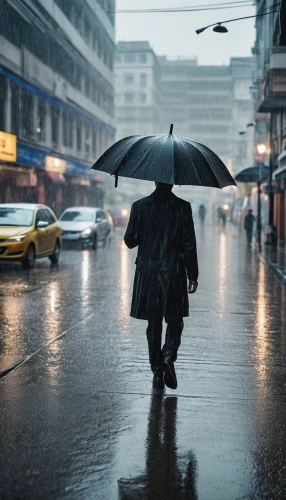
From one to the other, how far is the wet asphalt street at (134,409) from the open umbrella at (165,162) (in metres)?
1.76

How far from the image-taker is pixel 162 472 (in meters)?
4.24

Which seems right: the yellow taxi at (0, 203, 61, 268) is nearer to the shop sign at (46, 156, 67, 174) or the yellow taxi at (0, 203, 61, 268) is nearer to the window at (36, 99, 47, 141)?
the shop sign at (46, 156, 67, 174)

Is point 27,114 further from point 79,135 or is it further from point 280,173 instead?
point 280,173

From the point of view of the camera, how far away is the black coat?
6.07m

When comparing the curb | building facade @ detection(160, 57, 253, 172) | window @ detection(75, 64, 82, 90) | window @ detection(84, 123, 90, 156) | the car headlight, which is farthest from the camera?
building facade @ detection(160, 57, 253, 172)

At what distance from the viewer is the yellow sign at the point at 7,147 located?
3083cm

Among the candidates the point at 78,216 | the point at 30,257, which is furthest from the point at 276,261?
the point at 78,216

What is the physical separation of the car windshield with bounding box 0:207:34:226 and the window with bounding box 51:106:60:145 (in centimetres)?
2664

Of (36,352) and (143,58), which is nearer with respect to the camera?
(36,352)

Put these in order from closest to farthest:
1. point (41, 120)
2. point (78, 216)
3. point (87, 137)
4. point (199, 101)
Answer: point (78, 216)
point (41, 120)
point (87, 137)
point (199, 101)

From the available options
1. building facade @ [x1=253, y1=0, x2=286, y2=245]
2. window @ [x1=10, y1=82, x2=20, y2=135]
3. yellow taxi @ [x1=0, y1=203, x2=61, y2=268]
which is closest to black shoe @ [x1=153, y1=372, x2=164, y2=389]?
yellow taxi @ [x1=0, y1=203, x2=61, y2=268]

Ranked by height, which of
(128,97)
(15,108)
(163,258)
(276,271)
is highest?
(128,97)

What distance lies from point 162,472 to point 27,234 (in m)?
15.1

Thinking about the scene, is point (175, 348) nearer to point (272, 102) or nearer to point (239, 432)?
point (239, 432)
